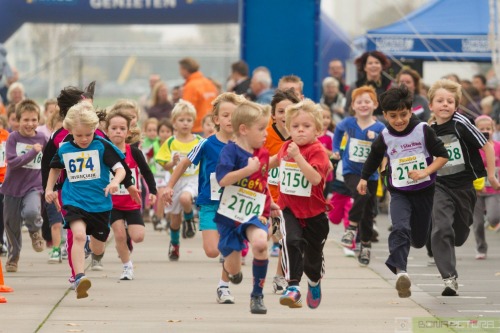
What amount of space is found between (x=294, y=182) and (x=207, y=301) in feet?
4.68

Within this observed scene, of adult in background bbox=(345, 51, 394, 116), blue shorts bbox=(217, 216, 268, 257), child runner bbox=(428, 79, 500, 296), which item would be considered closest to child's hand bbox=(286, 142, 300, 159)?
blue shorts bbox=(217, 216, 268, 257)

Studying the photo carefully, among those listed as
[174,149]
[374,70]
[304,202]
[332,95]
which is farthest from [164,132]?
[304,202]

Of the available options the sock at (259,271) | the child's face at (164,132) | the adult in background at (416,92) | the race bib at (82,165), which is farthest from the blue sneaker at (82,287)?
the child's face at (164,132)

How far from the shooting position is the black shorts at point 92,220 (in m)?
10.3

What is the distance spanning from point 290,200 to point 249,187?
54cm

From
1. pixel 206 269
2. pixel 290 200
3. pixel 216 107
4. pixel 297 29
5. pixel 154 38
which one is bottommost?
pixel 206 269

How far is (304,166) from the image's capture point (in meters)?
9.27

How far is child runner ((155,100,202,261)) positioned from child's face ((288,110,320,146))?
4.07 metres

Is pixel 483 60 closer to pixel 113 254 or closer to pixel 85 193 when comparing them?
pixel 113 254

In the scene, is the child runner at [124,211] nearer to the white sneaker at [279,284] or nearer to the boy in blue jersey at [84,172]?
the boy in blue jersey at [84,172]

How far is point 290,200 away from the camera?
9.66 metres

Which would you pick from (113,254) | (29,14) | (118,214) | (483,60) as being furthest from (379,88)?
(29,14)

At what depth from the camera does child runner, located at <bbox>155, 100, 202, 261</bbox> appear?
13.7 metres

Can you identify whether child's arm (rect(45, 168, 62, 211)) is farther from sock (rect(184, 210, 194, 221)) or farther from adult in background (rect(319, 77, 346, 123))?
adult in background (rect(319, 77, 346, 123))
